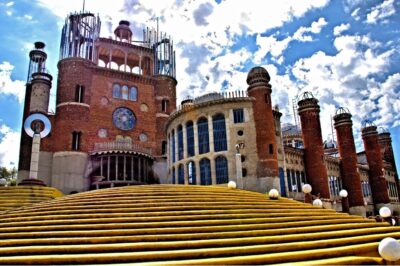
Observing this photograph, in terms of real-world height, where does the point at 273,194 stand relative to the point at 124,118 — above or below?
below

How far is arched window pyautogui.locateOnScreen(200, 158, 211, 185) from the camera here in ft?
107

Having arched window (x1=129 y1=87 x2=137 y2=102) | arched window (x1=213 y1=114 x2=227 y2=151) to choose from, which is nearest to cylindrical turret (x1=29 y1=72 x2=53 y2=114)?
arched window (x1=129 y1=87 x2=137 y2=102)

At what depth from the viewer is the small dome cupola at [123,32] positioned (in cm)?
5088

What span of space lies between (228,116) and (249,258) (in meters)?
25.1

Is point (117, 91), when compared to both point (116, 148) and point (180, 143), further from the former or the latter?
point (180, 143)

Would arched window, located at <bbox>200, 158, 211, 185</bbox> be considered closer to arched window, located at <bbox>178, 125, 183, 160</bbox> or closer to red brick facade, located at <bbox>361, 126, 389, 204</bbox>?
arched window, located at <bbox>178, 125, 183, 160</bbox>

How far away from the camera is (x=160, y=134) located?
45.8 meters

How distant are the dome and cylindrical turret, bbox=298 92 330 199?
877cm

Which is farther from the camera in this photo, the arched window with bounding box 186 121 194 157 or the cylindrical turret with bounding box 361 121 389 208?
the cylindrical turret with bounding box 361 121 389 208

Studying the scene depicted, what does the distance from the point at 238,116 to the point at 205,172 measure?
6426mm

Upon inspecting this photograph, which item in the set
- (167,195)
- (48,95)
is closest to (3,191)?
(167,195)

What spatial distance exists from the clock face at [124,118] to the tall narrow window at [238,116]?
16.9 m

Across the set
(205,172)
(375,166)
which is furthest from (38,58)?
(375,166)

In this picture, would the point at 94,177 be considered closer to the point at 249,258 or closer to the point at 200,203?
the point at 200,203
